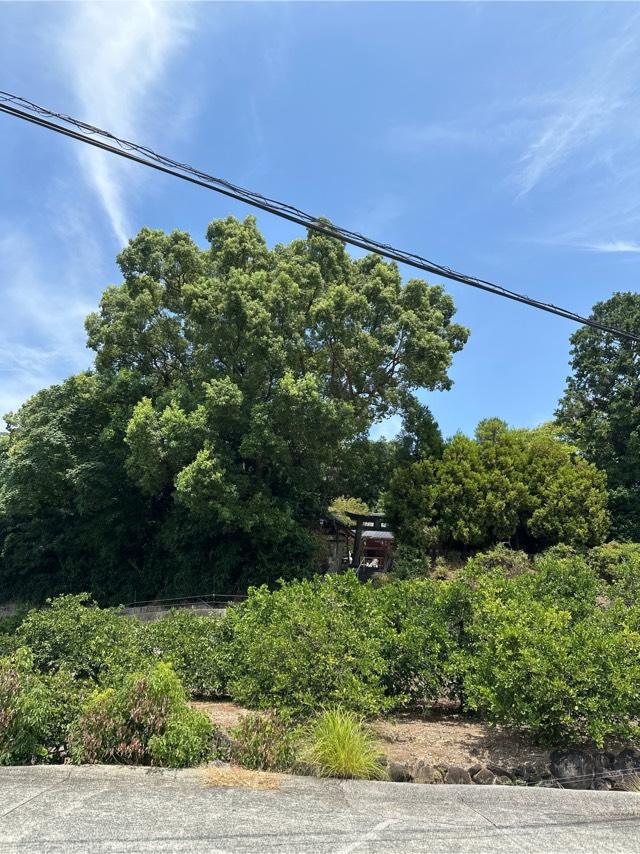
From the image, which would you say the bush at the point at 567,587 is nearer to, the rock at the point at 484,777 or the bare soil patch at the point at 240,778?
the rock at the point at 484,777

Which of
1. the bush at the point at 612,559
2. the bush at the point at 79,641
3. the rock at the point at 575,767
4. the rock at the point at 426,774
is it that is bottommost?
the rock at the point at 426,774

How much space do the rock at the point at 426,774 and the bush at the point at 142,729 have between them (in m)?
1.74

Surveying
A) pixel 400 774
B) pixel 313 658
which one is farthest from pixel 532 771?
pixel 313 658

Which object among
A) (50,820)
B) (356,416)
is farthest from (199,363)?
(50,820)

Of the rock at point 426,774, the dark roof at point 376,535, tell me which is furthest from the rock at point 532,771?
the dark roof at point 376,535

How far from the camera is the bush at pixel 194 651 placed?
719 centimetres

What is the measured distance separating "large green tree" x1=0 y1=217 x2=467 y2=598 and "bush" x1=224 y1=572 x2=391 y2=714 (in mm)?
8762

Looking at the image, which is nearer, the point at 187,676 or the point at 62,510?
the point at 187,676

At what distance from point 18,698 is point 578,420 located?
989 inches

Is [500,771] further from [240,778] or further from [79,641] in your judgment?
[79,641]

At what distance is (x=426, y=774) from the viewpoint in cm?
470

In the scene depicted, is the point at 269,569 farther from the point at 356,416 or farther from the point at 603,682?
the point at 603,682

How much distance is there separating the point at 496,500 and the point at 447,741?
11.8m

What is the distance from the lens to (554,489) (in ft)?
55.9
